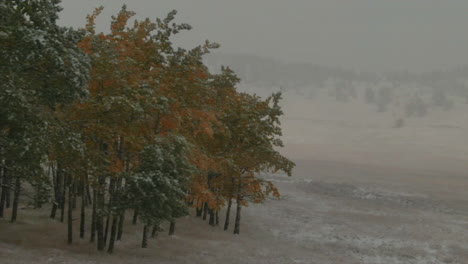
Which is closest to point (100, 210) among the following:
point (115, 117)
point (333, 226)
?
point (115, 117)

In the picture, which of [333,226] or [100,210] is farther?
[333,226]

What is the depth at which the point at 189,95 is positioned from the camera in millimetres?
18344

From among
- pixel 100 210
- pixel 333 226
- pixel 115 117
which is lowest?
pixel 333 226

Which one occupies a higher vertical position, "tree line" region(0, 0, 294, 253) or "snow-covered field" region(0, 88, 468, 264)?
"tree line" region(0, 0, 294, 253)

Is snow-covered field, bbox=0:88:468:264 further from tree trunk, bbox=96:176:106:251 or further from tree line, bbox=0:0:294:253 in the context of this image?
tree line, bbox=0:0:294:253

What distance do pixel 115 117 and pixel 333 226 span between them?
20.5 meters

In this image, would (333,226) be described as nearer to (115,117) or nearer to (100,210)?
(100,210)

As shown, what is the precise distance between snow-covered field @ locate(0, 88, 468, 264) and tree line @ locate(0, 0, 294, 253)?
1607 mm

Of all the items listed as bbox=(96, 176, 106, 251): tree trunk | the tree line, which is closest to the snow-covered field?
bbox=(96, 176, 106, 251): tree trunk

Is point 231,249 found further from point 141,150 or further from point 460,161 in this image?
point 460,161

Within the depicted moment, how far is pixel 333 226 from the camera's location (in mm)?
30141

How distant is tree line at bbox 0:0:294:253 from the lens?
34.7 feet

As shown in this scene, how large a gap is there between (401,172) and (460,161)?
15971mm

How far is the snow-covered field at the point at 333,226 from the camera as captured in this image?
61.3ft
